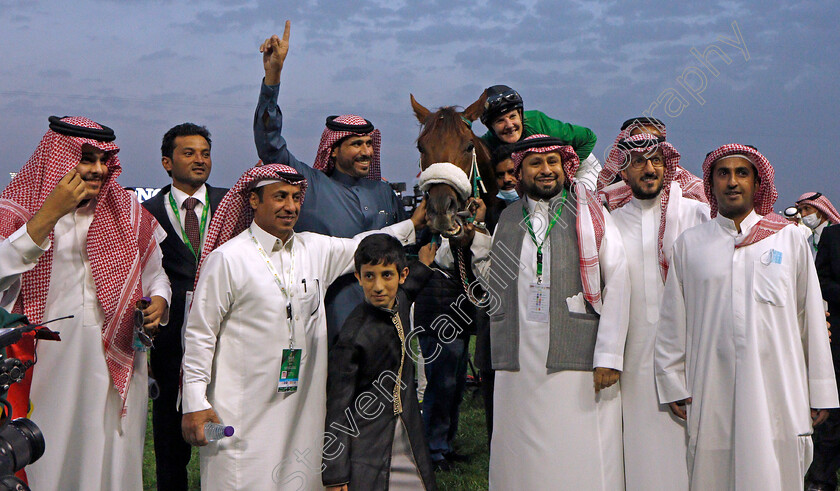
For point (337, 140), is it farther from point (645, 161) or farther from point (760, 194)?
point (760, 194)

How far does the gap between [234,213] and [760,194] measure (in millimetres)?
2599

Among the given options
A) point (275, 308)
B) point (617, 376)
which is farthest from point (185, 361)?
point (617, 376)

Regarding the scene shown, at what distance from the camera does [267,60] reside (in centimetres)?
379

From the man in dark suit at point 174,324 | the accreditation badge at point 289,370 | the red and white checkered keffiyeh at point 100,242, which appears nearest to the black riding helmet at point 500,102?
the man in dark suit at point 174,324

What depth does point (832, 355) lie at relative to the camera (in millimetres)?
4984

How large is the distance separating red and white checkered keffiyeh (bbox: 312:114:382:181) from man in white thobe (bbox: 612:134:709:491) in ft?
4.56

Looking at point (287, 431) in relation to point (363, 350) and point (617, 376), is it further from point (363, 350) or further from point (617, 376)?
point (617, 376)

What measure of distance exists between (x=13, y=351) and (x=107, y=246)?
0.70 meters

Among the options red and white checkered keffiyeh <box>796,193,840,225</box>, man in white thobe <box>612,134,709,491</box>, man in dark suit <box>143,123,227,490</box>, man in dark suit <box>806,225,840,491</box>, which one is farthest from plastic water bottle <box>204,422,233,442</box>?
red and white checkered keffiyeh <box>796,193,840,225</box>

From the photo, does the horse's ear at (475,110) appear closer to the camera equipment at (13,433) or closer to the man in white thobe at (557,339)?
the man in white thobe at (557,339)

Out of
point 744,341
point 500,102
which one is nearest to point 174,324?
point 500,102

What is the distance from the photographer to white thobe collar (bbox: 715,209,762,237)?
11.4 ft

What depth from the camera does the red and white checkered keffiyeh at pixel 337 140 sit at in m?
4.05

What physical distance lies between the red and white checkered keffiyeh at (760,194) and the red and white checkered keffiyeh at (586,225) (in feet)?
1.92
